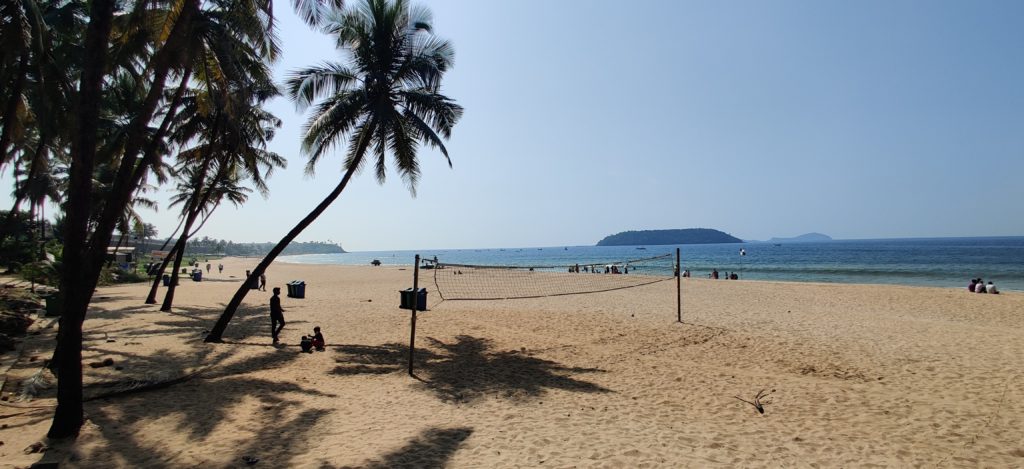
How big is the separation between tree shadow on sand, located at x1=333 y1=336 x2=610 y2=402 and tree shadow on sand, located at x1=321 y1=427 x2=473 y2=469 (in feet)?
4.39

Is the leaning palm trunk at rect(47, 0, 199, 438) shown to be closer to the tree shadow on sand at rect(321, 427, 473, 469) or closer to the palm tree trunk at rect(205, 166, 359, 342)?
the tree shadow on sand at rect(321, 427, 473, 469)

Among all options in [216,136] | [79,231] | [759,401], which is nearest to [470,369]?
[759,401]

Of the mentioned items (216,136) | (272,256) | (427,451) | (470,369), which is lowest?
(470,369)

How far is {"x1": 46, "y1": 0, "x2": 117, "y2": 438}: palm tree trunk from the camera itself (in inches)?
184

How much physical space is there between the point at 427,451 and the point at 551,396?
2.46m

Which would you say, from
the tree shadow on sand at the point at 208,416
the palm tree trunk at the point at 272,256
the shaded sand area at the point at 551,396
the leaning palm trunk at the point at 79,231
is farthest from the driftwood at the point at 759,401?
the palm tree trunk at the point at 272,256

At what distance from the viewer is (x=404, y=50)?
11.5 metres

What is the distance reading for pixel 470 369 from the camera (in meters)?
8.40

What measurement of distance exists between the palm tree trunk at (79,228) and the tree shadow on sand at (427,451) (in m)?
2.86

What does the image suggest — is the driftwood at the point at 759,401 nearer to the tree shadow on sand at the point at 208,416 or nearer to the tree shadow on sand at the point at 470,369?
the tree shadow on sand at the point at 470,369

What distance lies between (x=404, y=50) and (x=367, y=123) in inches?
80.7

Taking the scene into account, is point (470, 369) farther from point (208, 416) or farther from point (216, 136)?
point (216, 136)

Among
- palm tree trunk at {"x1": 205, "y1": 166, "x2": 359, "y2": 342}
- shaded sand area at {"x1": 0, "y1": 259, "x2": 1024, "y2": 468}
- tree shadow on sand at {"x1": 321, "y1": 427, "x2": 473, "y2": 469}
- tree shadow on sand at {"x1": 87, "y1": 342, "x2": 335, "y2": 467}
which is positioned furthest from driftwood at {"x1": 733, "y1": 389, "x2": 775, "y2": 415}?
palm tree trunk at {"x1": 205, "y1": 166, "x2": 359, "y2": 342}

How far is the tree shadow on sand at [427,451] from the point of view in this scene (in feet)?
14.6
